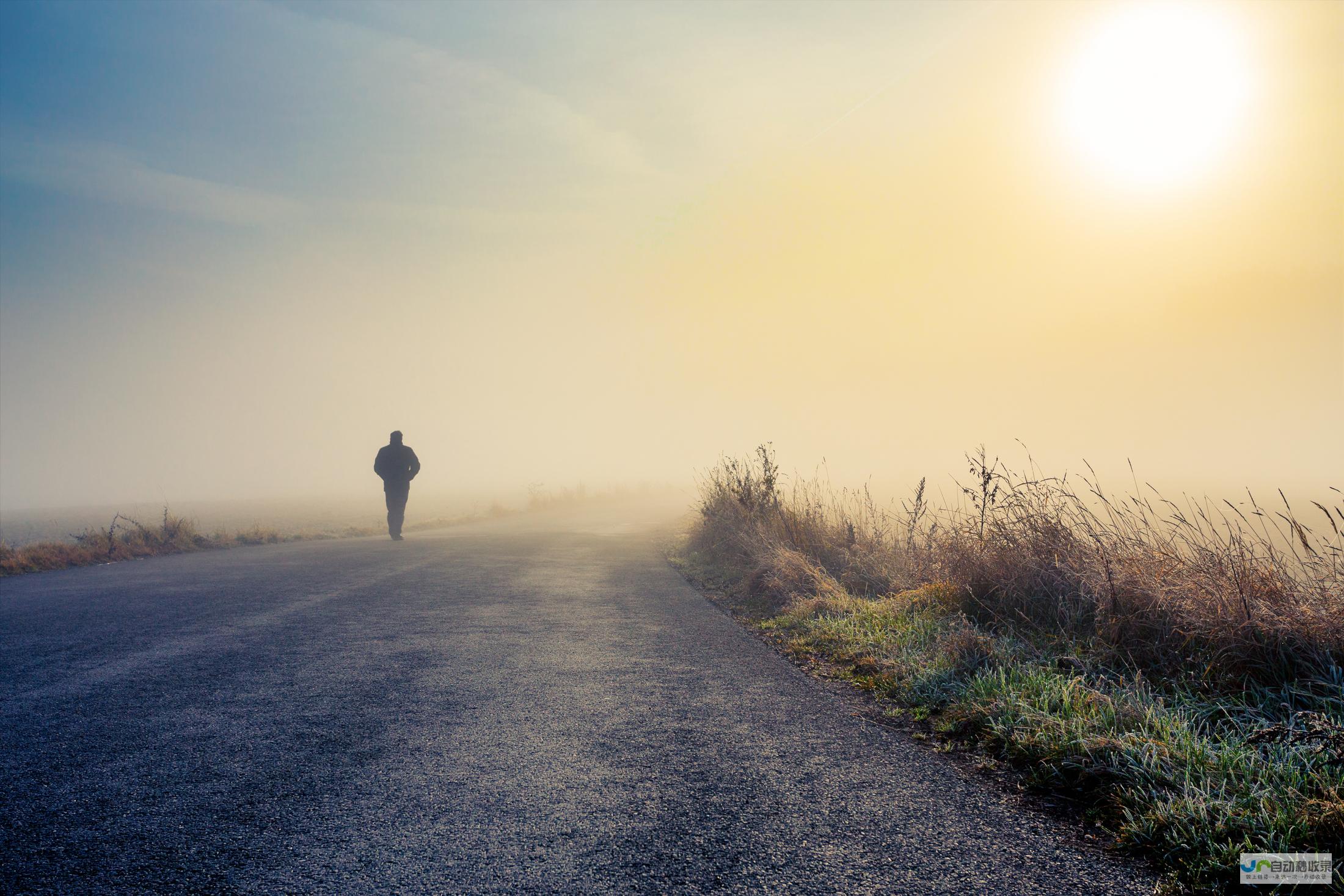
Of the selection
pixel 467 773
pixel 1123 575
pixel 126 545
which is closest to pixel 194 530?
pixel 126 545

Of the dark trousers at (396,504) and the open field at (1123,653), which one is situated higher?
the dark trousers at (396,504)

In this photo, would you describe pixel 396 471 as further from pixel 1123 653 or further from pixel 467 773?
pixel 1123 653

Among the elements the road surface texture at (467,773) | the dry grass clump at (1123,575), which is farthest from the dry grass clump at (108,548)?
the dry grass clump at (1123,575)

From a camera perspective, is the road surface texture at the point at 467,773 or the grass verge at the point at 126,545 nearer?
the road surface texture at the point at 467,773

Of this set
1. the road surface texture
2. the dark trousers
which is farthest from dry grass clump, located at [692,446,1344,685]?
the dark trousers

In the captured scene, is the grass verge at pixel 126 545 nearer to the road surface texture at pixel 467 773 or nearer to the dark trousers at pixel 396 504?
the dark trousers at pixel 396 504

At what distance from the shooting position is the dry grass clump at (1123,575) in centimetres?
447

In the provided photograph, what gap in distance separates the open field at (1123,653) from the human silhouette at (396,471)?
12.2m

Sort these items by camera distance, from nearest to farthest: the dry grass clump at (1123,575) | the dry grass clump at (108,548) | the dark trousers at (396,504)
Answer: the dry grass clump at (1123,575), the dry grass clump at (108,548), the dark trousers at (396,504)

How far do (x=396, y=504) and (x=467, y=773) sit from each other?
51.9 feet

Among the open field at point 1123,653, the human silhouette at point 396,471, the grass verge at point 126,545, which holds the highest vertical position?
the human silhouette at point 396,471

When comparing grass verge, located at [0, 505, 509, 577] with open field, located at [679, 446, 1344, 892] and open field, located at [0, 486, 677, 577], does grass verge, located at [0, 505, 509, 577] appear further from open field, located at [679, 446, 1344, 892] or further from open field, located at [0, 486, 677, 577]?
open field, located at [679, 446, 1344, 892]

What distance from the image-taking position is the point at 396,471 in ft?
60.2

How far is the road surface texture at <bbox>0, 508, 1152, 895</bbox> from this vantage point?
255 centimetres
